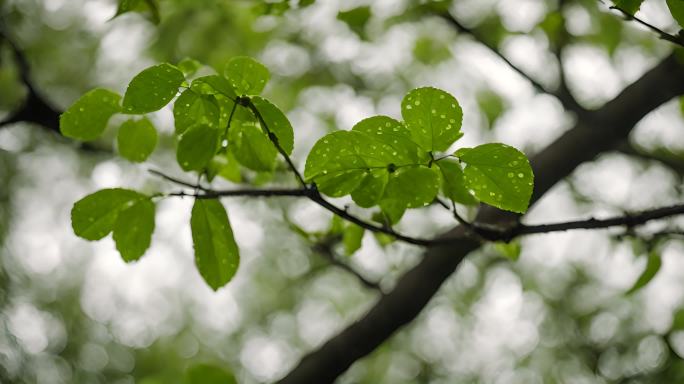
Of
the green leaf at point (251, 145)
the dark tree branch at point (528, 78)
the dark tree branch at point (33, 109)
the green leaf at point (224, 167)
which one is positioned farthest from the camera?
the dark tree branch at point (33, 109)

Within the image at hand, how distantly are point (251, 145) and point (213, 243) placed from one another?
5.8 inches

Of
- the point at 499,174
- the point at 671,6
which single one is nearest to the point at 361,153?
the point at 499,174

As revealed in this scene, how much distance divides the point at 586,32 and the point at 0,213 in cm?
328

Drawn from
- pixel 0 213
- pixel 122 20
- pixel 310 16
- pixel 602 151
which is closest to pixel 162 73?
pixel 602 151

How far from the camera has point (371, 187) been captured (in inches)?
24.6

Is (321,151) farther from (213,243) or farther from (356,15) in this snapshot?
(356,15)

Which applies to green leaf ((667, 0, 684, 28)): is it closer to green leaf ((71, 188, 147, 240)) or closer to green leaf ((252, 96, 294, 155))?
green leaf ((252, 96, 294, 155))

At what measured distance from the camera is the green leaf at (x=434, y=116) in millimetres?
579

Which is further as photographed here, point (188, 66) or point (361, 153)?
point (188, 66)

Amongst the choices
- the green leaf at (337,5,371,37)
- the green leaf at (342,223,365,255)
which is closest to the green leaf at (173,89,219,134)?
the green leaf at (342,223,365,255)

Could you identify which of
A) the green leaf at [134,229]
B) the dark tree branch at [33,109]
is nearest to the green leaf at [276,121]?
the green leaf at [134,229]

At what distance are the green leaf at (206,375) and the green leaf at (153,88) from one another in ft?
1.06

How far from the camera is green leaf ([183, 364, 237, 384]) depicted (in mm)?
631

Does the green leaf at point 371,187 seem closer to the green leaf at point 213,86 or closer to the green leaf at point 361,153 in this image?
the green leaf at point 361,153
